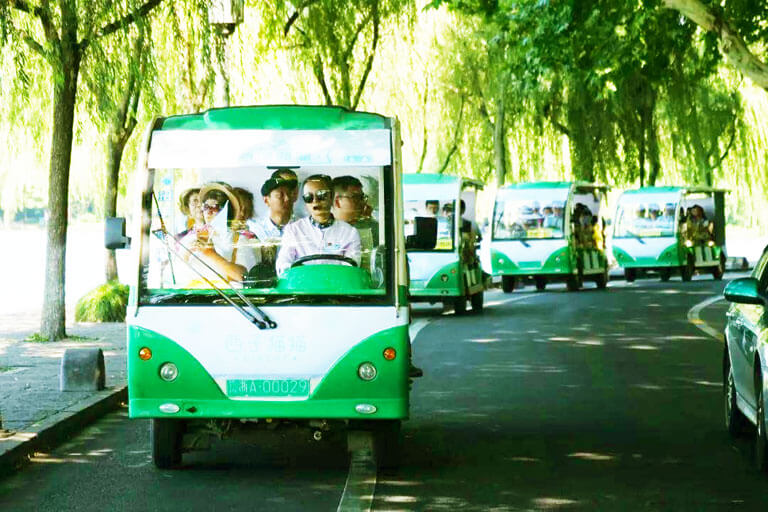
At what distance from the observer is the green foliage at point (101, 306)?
74.9ft

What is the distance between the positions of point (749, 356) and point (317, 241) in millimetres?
2920

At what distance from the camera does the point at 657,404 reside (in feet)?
43.1

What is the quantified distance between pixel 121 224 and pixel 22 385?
4.82m

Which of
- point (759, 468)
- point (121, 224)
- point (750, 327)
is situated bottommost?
point (759, 468)

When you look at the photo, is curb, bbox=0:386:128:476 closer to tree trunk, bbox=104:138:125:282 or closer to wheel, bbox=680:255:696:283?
tree trunk, bbox=104:138:125:282

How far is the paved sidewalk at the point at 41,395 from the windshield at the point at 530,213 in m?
17.8

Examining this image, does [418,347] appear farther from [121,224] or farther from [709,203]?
[709,203]

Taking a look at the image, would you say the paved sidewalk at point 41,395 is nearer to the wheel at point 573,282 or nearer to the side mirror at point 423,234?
the side mirror at point 423,234

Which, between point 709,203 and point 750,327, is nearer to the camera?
point 750,327

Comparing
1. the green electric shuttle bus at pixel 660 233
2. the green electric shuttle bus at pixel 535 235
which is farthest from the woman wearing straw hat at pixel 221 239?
the green electric shuttle bus at pixel 660 233

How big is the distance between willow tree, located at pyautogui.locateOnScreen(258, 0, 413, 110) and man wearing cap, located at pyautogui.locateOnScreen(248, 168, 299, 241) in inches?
701

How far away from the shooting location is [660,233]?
44.3 m

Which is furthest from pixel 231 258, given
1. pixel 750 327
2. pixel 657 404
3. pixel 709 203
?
pixel 709 203

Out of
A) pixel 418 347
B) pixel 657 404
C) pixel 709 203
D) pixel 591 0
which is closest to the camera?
pixel 657 404
